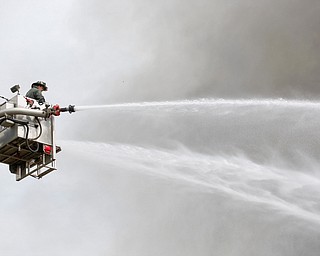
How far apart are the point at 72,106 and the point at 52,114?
0.79 metres

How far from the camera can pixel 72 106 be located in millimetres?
26766

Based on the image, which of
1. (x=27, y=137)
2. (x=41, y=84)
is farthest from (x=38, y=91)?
(x=27, y=137)

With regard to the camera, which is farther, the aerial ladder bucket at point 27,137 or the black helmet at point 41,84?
the black helmet at point 41,84

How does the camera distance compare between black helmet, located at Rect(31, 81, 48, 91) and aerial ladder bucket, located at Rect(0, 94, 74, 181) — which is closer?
aerial ladder bucket, located at Rect(0, 94, 74, 181)

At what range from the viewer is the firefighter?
27.9 m

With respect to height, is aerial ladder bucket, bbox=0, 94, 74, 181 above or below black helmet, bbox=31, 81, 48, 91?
below

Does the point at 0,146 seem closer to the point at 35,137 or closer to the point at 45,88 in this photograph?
the point at 35,137

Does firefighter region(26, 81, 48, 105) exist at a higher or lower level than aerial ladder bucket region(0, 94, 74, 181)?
higher

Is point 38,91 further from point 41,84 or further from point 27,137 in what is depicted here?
point 27,137

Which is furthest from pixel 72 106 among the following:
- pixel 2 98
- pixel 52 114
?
pixel 2 98

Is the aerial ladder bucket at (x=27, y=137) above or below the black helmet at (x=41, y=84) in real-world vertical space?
below

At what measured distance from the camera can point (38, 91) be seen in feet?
92.2

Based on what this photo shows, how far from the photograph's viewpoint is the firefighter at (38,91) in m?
27.9

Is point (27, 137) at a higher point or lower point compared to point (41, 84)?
lower
